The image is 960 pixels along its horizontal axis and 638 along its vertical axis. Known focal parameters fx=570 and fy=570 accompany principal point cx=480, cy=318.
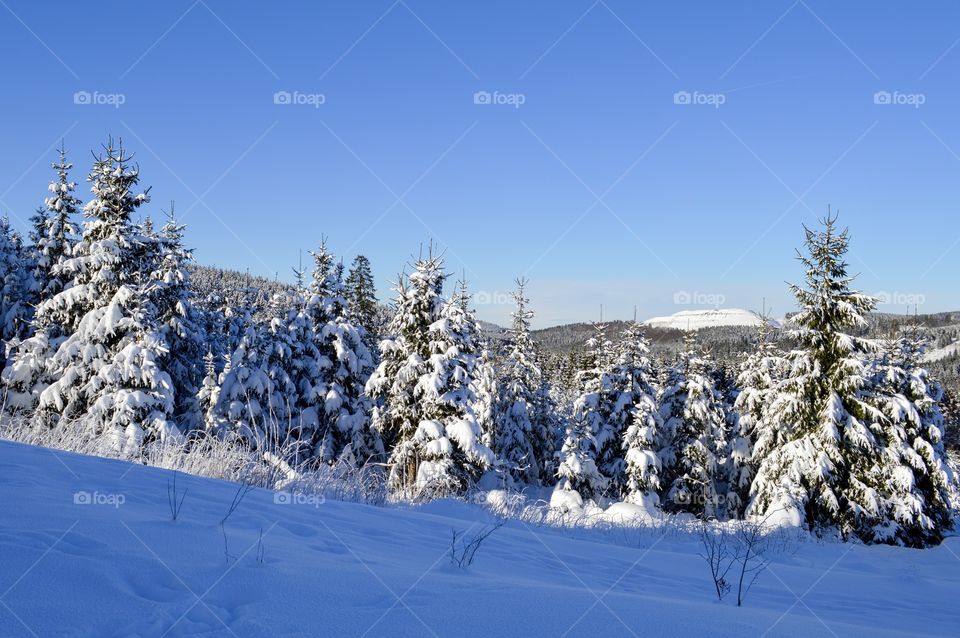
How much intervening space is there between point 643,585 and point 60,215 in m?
30.8

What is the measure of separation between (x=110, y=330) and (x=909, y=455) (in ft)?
96.5

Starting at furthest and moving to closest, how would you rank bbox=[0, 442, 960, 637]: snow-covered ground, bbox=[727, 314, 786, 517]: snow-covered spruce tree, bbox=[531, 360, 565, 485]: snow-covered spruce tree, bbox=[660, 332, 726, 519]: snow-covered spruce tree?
bbox=[531, 360, 565, 485]: snow-covered spruce tree → bbox=[660, 332, 726, 519]: snow-covered spruce tree → bbox=[727, 314, 786, 517]: snow-covered spruce tree → bbox=[0, 442, 960, 637]: snow-covered ground

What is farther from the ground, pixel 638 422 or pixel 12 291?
pixel 12 291

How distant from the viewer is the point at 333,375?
90.5 feet

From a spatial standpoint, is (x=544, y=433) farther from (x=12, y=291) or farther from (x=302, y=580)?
(x=302, y=580)

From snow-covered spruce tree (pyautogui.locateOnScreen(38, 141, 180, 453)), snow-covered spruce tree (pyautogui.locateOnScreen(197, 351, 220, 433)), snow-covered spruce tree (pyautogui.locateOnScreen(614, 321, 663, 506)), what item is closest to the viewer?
snow-covered spruce tree (pyautogui.locateOnScreen(38, 141, 180, 453))

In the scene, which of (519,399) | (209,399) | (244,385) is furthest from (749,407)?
(209,399)

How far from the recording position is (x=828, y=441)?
20.5 m

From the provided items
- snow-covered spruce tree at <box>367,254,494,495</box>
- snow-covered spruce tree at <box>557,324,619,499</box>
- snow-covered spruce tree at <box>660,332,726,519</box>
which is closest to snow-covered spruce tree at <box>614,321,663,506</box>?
snow-covered spruce tree at <box>557,324,619,499</box>

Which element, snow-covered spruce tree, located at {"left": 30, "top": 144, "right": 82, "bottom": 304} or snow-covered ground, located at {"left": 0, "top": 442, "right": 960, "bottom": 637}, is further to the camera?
snow-covered spruce tree, located at {"left": 30, "top": 144, "right": 82, "bottom": 304}

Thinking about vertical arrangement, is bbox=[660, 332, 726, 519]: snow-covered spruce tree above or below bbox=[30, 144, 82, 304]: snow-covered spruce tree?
below

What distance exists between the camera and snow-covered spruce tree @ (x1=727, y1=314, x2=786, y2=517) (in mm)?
29641

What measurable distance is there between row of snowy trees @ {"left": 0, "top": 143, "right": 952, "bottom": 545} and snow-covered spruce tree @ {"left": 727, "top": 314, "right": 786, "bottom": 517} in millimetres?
158

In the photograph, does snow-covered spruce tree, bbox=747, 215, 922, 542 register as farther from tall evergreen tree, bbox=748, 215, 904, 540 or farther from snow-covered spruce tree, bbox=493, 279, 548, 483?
snow-covered spruce tree, bbox=493, 279, 548, 483
